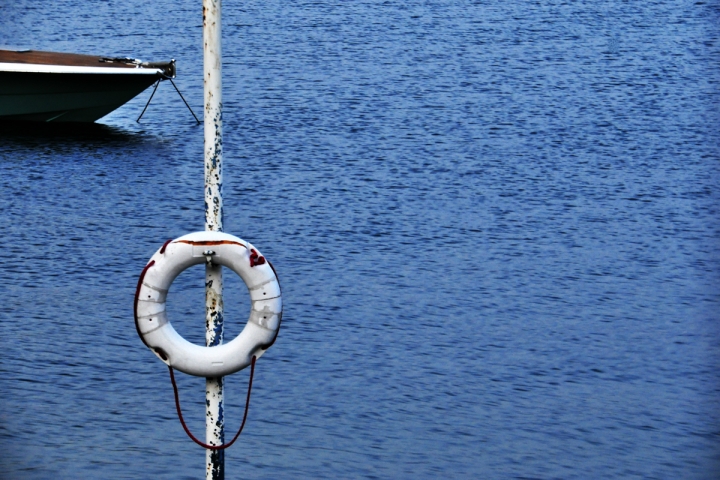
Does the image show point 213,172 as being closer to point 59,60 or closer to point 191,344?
→ point 191,344

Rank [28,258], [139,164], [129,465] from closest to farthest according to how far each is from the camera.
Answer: [129,465], [28,258], [139,164]

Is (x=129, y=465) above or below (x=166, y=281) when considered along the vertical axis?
below

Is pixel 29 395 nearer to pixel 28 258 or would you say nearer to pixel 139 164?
pixel 28 258

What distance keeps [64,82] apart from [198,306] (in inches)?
367

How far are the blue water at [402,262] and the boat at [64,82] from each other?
40 centimetres

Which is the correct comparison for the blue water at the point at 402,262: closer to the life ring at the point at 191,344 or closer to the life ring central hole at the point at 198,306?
the life ring central hole at the point at 198,306

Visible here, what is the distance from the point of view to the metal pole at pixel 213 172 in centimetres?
652

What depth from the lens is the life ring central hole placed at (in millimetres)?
11656

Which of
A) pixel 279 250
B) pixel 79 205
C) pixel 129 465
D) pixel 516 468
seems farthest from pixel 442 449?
pixel 79 205

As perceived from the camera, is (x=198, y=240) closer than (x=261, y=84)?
Yes

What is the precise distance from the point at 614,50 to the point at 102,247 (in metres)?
16.7

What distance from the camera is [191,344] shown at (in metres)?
6.73

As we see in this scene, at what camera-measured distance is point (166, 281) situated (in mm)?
6727

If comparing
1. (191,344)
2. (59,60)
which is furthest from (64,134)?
(191,344)
